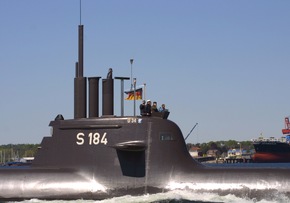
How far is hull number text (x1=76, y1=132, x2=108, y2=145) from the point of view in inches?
943

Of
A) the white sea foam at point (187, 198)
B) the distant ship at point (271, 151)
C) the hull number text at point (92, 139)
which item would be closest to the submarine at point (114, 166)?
the hull number text at point (92, 139)

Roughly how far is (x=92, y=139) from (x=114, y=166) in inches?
56.1

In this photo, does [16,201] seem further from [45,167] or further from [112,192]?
[112,192]

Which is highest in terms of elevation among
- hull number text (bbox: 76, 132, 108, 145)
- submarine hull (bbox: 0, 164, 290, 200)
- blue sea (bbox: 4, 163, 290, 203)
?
hull number text (bbox: 76, 132, 108, 145)

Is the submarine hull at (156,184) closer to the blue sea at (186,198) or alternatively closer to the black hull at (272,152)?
the blue sea at (186,198)

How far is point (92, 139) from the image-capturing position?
24.2 meters

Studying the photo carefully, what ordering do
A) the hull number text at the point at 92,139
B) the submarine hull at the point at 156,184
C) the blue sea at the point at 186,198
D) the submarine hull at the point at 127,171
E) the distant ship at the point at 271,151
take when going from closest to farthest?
the blue sea at the point at 186,198 → the submarine hull at the point at 156,184 → the submarine hull at the point at 127,171 → the hull number text at the point at 92,139 → the distant ship at the point at 271,151

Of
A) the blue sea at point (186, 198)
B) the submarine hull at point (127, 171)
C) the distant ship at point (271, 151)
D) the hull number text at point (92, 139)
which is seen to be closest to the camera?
the blue sea at point (186, 198)

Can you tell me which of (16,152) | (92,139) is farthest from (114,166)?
(16,152)

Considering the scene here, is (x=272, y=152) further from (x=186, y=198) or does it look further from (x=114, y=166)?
(x=186, y=198)

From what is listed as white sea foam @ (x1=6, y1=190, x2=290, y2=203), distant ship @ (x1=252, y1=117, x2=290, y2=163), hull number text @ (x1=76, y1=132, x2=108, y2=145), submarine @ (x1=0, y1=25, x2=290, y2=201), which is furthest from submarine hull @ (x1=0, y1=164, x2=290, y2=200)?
distant ship @ (x1=252, y1=117, x2=290, y2=163)

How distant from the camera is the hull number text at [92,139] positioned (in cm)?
2395

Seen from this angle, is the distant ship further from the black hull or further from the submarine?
the submarine

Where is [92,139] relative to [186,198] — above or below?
above
